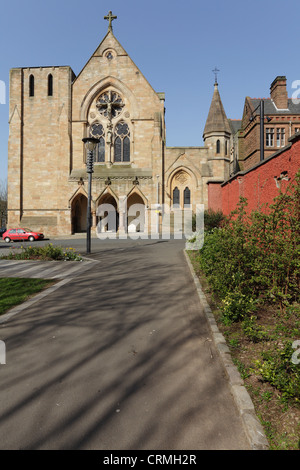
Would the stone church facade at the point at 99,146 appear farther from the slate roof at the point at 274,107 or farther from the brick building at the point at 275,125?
the slate roof at the point at 274,107

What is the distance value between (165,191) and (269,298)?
22.2 metres

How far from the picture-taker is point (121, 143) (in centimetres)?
2761

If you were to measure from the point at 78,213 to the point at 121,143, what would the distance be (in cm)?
838

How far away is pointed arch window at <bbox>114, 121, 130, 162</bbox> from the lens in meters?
27.6

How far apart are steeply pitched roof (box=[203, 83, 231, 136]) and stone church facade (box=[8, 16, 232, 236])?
10 cm

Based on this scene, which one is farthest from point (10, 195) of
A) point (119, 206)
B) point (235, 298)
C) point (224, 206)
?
point (235, 298)

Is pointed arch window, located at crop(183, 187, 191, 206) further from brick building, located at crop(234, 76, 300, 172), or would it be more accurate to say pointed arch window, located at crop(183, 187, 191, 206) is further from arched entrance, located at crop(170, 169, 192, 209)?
brick building, located at crop(234, 76, 300, 172)

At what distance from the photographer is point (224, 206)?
46.2 feet

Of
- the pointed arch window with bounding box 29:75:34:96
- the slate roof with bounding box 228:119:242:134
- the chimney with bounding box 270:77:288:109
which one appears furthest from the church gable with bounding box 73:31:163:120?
the slate roof with bounding box 228:119:242:134

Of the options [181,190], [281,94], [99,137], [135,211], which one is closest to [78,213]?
[135,211]

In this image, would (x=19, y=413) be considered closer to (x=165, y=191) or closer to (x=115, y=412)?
(x=115, y=412)

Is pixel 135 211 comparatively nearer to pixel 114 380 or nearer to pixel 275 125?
pixel 275 125

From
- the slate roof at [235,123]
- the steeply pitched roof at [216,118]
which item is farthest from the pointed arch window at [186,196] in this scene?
the slate roof at [235,123]

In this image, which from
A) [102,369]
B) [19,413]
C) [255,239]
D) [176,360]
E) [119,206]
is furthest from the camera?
[119,206]
